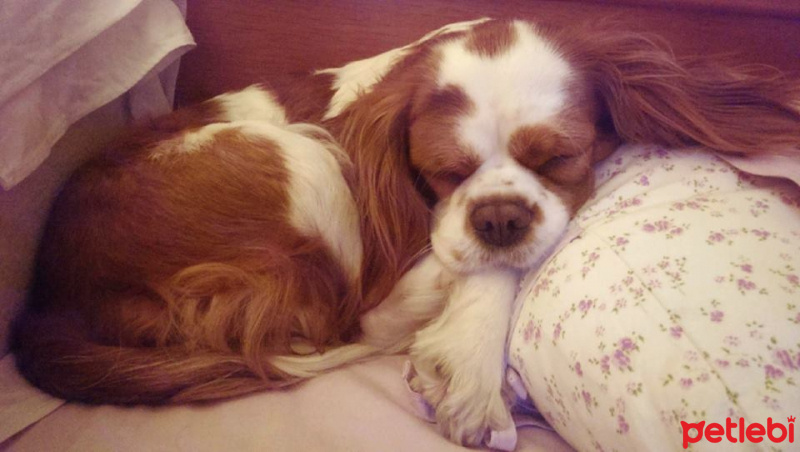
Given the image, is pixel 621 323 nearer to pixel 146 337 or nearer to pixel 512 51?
pixel 512 51

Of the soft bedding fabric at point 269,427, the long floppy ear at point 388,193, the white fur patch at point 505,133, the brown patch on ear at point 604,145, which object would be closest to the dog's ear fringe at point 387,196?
the long floppy ear at point 388,193

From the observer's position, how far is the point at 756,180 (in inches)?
39.2

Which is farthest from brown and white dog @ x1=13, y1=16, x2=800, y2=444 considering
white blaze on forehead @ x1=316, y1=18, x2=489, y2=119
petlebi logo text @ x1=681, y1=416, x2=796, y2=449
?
petlebi logo text @ x1=681, y1=416, x2=796, y2=449

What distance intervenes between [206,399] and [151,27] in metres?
0.90

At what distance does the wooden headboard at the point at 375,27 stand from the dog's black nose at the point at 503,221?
642mm

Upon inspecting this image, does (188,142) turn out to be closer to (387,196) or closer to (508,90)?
(387,196)

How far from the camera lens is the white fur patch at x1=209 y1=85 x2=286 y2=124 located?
147 cm

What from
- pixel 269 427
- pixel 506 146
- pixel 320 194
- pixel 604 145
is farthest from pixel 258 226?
pixel 604 145

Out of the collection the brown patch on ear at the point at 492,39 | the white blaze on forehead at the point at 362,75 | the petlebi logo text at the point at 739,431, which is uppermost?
the brown patch on ear at the point at 492,39

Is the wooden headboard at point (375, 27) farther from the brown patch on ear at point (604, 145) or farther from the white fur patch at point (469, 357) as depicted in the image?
the white fur patch at point (469, 357)

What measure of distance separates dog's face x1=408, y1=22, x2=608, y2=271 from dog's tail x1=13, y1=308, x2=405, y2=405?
41cm

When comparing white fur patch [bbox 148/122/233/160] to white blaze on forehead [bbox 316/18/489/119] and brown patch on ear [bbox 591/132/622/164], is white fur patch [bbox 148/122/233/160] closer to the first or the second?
white blaze on forehead [bbox 316/18/489/119]

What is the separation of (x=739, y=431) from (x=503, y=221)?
497 mm

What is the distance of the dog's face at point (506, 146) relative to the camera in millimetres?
1091
